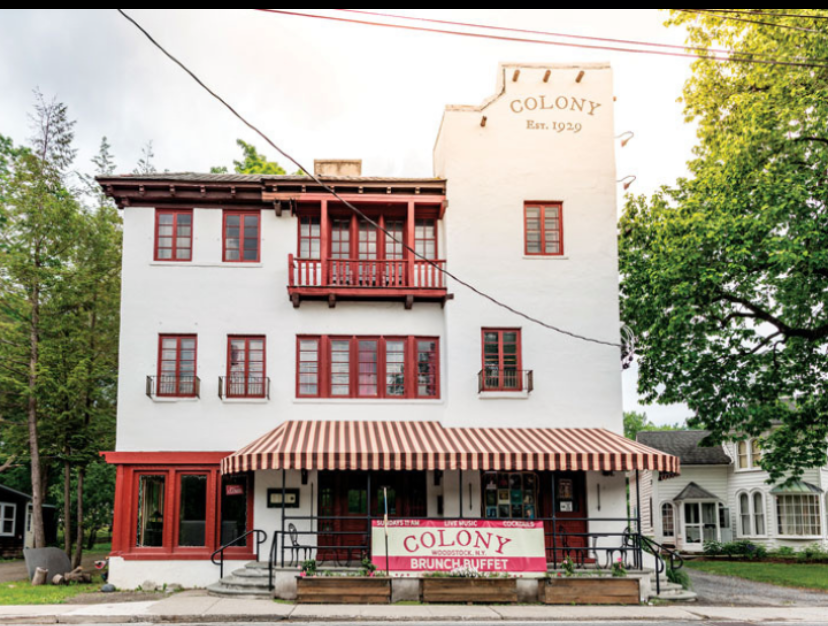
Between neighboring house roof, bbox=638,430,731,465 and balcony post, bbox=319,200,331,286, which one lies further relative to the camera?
neighboring house roof, bbox=638,430,731,465

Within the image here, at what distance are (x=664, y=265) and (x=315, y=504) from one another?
39.1ft

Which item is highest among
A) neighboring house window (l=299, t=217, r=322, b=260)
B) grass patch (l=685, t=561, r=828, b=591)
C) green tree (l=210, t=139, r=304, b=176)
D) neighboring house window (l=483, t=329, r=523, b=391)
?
green tree (l=210, t=139, r=304, b=176)

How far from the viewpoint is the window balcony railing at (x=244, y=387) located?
21672mm

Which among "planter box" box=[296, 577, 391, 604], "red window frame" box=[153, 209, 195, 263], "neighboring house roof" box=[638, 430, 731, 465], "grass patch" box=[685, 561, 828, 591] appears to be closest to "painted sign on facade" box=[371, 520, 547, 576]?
"planter box" box=[296, 577, 391, 604]

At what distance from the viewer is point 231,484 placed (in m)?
21.4

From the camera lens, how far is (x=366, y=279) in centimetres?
2223

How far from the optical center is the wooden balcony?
21.8 m

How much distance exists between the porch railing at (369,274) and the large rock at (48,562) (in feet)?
32.7

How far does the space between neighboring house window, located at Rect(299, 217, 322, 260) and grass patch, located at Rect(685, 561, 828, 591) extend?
49.8 feet

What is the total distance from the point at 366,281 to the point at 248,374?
3.91 m

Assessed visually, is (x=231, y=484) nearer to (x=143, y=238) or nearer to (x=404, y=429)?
(x=404, y=429)

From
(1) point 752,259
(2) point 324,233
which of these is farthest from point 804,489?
(2) point 324,233

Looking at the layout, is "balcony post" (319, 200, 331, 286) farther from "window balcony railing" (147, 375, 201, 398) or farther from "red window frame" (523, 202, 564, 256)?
"red window frame" (523, 202, 564, 256)

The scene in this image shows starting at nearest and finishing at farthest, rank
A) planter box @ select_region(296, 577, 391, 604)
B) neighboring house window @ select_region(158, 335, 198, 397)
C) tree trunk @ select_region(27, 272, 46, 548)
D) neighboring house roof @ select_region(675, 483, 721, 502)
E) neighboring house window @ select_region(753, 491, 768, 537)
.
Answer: planter box @ select_region(296, 577, 391, 604)
neighboring house window @ select_region(158, 335, 198, 397)
tree trunk @ select_region(27, 272, 46, 548)
neighboring house window @ select_region(753, 491, 768, 537)
neighboring house roof @ select_region(675, 483, 721, 502)
